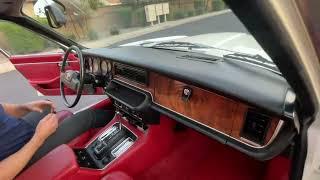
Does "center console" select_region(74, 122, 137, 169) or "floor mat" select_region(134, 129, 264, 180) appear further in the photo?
"floor mat" select_region(134, 129, 264, 180)

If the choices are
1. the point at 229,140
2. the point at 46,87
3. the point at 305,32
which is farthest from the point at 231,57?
the point at 46,87

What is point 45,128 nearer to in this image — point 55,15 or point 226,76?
point 55,15

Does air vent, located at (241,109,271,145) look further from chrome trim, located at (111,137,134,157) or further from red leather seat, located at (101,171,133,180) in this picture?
chrome trim, located at (111,137,134,157)

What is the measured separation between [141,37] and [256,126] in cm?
180

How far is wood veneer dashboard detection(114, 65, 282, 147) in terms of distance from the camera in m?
1.47

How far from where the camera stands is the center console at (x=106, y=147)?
2303 mm

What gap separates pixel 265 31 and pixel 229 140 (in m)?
0.94

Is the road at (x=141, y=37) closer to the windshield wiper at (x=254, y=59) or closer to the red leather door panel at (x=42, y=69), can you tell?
the windshield wiper at (x=254, y=59)

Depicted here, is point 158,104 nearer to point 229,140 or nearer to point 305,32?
point 229,140

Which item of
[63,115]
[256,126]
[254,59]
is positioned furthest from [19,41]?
[256,126]

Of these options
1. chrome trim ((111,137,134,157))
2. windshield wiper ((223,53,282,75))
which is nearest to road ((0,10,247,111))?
windshield wiper ((223,53,282,75))

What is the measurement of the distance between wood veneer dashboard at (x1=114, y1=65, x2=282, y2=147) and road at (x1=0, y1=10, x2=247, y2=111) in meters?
0.34

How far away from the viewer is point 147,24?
2.95m

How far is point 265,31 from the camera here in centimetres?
A: 68
